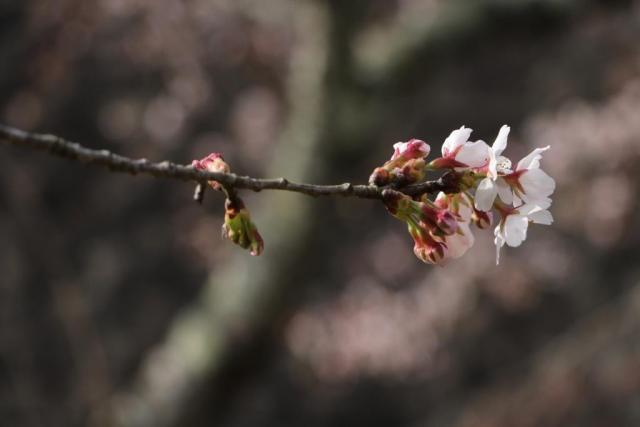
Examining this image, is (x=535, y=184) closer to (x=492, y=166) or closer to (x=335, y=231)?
(x=492, y=166)

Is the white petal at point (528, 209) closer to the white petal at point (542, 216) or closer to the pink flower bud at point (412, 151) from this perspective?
the white petal at point (542, 216)

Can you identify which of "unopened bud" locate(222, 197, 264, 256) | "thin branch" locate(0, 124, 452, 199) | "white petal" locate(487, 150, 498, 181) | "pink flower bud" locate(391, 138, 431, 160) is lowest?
"thin branch" locate(0, 124, 452, 199)

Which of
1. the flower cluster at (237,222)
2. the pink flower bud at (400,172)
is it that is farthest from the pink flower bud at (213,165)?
the pink flower bud at (400,172)

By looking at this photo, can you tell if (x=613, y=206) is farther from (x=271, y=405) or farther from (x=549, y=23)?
(x=271, y=405)

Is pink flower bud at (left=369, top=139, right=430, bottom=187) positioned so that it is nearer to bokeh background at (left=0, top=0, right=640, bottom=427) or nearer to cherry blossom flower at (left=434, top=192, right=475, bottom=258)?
cherry blossom flower at (left=434, top=192, right=475, bottom=258)

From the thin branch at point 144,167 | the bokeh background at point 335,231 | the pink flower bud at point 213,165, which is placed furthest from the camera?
the bokeh background at point 335,231

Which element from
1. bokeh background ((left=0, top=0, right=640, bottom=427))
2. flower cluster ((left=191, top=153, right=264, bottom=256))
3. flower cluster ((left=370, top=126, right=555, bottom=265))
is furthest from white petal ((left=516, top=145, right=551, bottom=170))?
bokeh background ((left=0, top=0, right=640, bottom=427))
